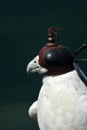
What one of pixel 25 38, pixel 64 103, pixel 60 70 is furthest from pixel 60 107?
pixel 25 38

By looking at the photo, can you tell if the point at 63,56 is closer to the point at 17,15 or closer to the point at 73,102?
the point at 73,102

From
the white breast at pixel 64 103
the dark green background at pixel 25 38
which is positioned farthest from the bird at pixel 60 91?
the dark green background at pixel 25 38

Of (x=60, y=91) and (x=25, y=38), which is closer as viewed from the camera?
(x=60, y=91)

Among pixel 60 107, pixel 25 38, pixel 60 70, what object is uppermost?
pixel 60 70

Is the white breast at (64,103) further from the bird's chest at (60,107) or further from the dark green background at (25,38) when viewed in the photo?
the dark green background at (25,38)

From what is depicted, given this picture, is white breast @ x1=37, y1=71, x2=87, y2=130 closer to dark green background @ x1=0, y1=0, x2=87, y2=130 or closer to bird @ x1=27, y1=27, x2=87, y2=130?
bird @ x1=27, y1=27, x2=87, y2=130

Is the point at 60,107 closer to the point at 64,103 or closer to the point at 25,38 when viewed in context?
the point at 64,103

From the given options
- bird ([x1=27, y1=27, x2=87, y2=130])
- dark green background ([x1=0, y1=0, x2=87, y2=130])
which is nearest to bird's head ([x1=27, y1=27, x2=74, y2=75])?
bird ([x1=27, y1=27, x2=87, y2=130])

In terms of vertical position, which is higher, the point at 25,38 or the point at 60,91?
the point at 60,91
